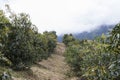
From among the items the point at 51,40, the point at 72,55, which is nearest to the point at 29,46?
the point at 72,55

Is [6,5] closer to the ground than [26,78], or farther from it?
farther from it

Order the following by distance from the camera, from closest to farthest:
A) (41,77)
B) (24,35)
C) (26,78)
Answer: (26,78) → (24,35) → (41,77)

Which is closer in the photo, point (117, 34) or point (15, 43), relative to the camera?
point (117, 34)

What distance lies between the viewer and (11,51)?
→ 20.8m

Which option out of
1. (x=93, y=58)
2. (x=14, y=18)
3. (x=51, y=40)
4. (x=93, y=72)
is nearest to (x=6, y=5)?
(x=14, y=18)

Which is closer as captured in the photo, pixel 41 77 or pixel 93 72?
A: pixel 93 72

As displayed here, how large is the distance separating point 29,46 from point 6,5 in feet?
10.9

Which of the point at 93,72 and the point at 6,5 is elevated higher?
the point at 6,5

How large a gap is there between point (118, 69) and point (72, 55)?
24229 mm

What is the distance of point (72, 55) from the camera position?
30297mm

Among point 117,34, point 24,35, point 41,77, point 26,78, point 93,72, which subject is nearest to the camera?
point 117,34

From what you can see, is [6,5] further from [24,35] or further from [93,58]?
[93,58]

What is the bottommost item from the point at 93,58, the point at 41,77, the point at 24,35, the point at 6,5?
the point at 41,77

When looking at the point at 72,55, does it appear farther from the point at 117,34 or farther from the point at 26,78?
the point at 117,34
